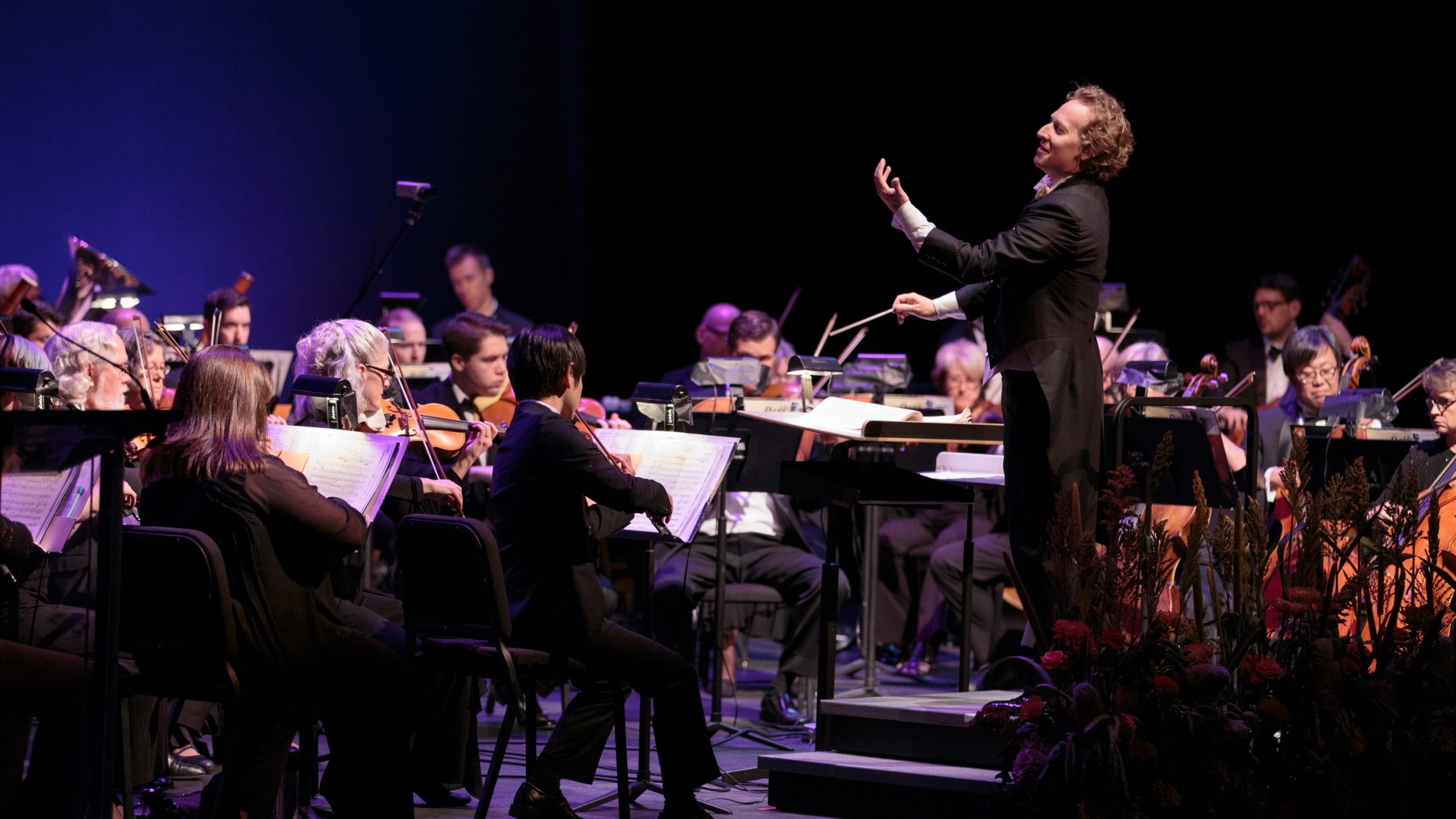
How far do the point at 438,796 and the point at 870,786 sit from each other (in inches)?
48.2

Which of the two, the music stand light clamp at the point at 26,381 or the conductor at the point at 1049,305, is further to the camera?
the conductor at the point at 1049,305

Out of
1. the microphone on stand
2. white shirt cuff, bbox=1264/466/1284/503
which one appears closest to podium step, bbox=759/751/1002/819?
the microphone on stand

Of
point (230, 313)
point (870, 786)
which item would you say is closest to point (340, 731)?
point (870, 786)

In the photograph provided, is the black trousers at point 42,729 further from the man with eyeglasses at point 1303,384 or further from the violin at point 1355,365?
the violin at point 1355,365

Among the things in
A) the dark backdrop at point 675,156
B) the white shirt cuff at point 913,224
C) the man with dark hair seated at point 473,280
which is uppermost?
the dark backdrop at point 675,156

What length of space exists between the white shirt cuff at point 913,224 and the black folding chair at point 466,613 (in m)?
1.20

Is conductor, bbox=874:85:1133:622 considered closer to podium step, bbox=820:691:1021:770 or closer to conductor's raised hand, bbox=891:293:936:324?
conductor's raised hand, bbox=891:293:936:324

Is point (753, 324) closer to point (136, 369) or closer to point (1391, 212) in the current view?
point (136, 369)

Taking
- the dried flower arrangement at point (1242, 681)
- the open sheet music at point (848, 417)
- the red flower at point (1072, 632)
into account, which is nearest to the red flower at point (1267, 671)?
the dried flower arrangement at point (1242, 681)

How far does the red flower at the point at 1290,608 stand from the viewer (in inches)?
112

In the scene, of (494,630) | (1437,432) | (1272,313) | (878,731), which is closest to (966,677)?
(878,731)

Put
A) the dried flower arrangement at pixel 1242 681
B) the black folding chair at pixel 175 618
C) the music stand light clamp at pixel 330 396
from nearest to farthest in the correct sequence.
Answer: the dried flower arrangement at pixel 1242 681
the black folding chair at pixel 175 618
the music stand light clamp at pixel 330 396

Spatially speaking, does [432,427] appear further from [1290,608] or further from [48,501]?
[1290,608]

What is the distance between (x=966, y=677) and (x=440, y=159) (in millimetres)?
4799
